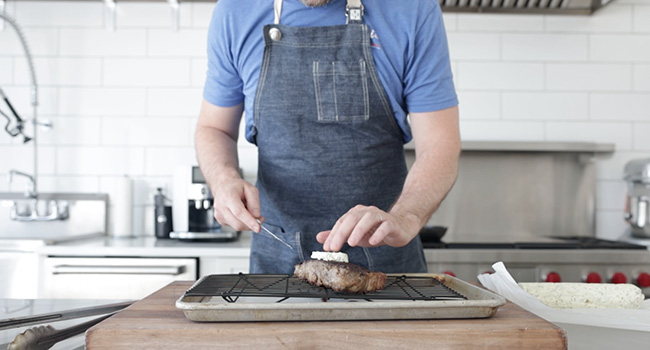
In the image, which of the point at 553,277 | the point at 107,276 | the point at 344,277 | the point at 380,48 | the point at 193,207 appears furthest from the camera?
the point at 193,207

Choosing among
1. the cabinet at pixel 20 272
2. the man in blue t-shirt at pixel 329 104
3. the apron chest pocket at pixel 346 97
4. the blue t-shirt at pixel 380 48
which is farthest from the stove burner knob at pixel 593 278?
the cabinet at pixel 20 272

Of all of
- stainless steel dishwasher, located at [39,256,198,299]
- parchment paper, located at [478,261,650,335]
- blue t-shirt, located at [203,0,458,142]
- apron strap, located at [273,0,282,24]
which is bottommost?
stainless steel dishwasher, located at [39,256,198,299]

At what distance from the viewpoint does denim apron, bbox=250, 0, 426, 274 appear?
1.32 meters

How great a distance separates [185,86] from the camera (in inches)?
103

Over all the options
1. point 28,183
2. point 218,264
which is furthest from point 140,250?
point 28,183

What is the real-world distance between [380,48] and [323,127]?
0.22 metres

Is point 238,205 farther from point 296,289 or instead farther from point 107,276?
point 107,276

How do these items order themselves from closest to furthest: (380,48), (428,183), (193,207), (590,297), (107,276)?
(590,297), (428,183), (380,48), (107,276), (193,207)

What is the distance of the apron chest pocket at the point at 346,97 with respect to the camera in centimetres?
131

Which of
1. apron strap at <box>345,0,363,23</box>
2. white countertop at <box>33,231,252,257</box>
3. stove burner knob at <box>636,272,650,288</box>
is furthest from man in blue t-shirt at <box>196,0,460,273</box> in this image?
stove burner knob at <box>636,272,650,288</box>

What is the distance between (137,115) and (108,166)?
10.5 inches

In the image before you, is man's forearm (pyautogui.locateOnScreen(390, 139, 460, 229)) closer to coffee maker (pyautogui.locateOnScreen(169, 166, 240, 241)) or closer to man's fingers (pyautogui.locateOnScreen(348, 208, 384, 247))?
man's fingers (pyautogui.locateOnScreen(348, 208, 384, 247))

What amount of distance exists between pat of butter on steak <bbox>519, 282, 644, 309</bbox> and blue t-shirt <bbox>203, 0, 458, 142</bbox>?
0.46m

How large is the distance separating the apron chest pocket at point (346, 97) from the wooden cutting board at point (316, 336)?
2.24ft
